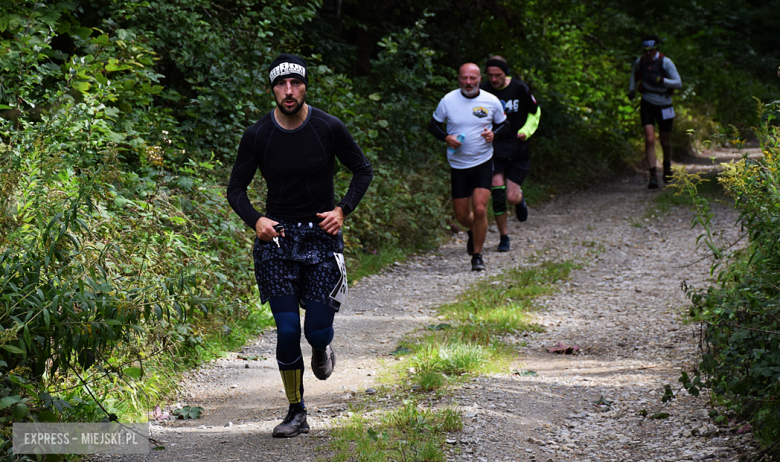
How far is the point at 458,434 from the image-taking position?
394 centimetres

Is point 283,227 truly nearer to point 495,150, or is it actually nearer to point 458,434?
point 458,434

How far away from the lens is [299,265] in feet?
13.4

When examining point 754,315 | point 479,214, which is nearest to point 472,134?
point 479,214

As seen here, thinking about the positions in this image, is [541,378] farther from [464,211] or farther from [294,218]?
[464,211]

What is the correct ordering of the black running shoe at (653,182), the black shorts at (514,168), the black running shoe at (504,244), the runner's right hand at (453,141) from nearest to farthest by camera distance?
the runner's right hand at (453,141) → the black shorts at (514,168) → the black running shoe at (504,244) → the black running shoe at (653,182)

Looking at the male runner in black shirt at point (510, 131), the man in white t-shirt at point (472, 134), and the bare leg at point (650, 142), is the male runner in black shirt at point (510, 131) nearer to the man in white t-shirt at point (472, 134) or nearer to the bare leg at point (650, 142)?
the man in white t-shirt at point (472, 134)

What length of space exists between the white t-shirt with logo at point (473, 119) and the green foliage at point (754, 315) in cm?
383

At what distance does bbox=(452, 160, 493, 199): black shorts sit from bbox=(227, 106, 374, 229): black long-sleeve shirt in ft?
13.9

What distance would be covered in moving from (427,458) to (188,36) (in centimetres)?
622

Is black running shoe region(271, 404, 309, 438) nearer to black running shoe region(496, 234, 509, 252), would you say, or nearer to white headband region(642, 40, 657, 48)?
black running shoe region(496, 234, 509, 252)

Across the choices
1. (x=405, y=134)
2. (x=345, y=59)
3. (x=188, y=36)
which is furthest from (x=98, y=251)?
(x=345, y=59)

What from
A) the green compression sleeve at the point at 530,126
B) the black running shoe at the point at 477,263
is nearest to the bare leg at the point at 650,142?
the green compression sleeve at the point at 530,126

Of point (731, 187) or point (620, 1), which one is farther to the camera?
point (620, 1)

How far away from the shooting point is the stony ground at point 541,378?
12.8 ft
